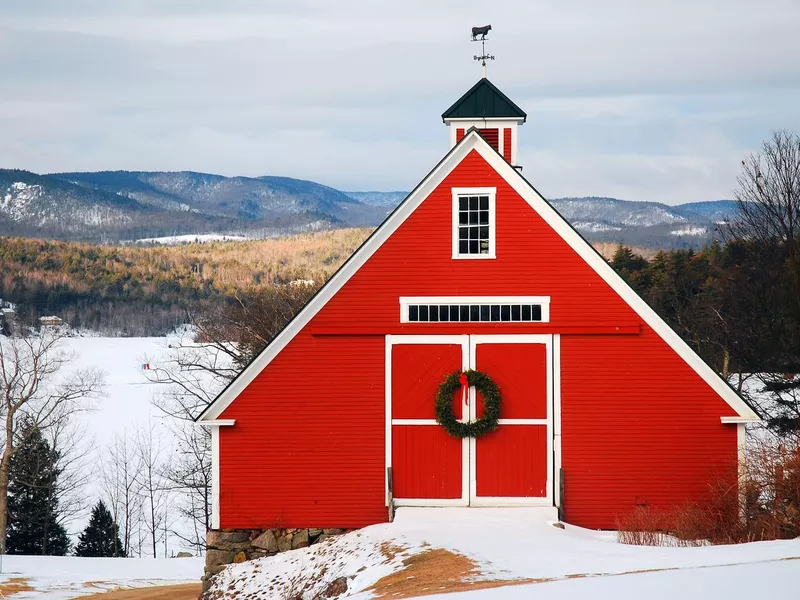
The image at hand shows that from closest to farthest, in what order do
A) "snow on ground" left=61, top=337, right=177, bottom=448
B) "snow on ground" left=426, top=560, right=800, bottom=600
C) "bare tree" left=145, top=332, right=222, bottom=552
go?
1. "snow on ground" left=426, top=560, right=800, bottom=600
2. "bare tree" left=145, top=332, right=222, bottom=552
3. "snow on ground" left=61, top=337, right=177, bottom=448

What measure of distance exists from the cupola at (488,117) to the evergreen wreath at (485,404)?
5.60m

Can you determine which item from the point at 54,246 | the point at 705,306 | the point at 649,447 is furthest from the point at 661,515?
the point at 54,246

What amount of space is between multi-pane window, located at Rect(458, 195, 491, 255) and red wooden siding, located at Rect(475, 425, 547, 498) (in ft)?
11.3

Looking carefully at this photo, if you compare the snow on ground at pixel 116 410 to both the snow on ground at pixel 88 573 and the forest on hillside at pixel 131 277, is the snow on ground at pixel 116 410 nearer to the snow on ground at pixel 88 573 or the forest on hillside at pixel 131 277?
the snow on ground at pixel 88 573

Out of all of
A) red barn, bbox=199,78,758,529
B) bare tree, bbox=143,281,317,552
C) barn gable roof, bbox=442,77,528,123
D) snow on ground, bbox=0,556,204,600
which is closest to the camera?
red barn, bbox=199,78,758,529

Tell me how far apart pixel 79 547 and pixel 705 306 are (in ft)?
101

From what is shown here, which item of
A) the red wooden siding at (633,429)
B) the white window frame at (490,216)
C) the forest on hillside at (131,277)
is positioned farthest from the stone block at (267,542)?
the forest on hillside at (131,277)

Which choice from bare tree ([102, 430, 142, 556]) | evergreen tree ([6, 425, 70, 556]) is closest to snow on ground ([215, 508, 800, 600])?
evergreen tree ([6, 425, 70, 556])

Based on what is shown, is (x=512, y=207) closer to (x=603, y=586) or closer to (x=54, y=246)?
(x=603, y=586)

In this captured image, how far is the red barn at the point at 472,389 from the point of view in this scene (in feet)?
61.6

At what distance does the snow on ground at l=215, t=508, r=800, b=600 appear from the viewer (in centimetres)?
1171

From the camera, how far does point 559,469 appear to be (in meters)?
18.8

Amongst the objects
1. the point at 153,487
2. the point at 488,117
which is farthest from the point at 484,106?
the point at 153,487

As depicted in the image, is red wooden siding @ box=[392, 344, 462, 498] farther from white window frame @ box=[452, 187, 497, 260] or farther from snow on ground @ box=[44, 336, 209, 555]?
snow on ground @ box=[44, 336, 209, 555]
